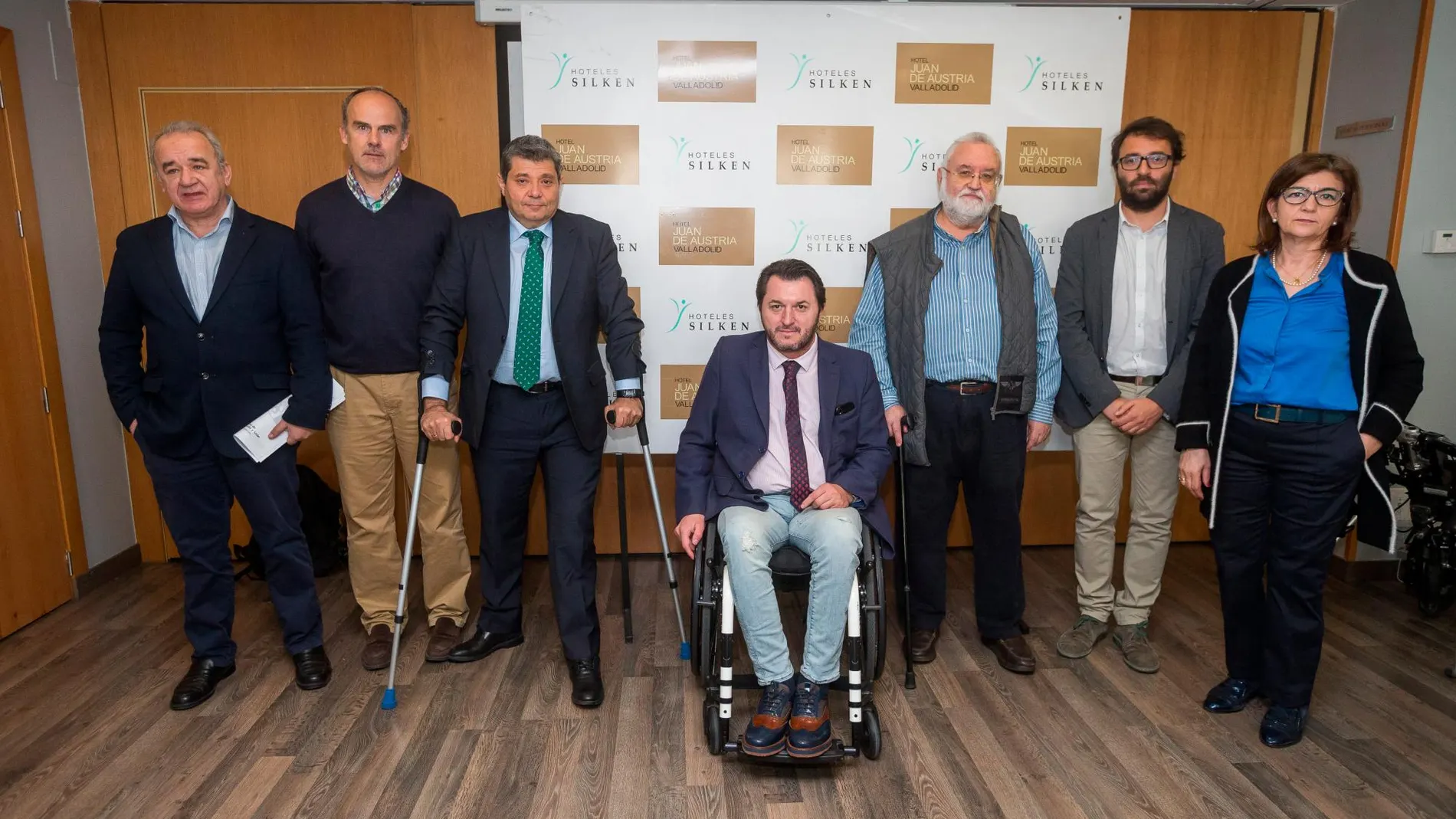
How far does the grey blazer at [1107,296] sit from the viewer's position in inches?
114

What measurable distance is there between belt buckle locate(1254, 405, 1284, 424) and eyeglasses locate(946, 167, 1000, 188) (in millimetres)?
1049

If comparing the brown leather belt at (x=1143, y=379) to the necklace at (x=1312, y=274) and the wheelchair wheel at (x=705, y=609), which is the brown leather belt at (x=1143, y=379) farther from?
the wheelchair wheel at (x=705, y=609)

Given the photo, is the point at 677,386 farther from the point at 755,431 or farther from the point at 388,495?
the point at 388,495

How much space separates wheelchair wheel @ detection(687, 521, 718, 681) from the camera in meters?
2.47

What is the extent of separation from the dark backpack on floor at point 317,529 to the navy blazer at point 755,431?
6.85ft

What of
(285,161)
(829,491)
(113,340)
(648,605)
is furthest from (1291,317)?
(285,161)

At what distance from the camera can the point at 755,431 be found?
8.61 feet

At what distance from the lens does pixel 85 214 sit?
12.1ft

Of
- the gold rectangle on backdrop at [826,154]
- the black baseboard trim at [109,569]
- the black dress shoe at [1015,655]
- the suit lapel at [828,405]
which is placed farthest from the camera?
the black baseboard trim at [109,569]

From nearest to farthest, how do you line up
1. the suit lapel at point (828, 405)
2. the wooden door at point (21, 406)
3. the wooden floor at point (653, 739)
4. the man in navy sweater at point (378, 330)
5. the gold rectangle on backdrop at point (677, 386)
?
the wooden floor at point (653, 739) → the suit lapel at point (828, 405) → the man in navy sweater at point (378, 330) → the wooden door at point (21, 406) → the gold rectangle on backdrop at point (677, 386)

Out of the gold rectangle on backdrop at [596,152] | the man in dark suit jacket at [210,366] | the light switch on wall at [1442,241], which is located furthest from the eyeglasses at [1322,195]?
the man in dark suit jacket at [210,366]

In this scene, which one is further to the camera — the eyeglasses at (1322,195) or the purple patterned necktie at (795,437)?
the purple patterned necktie at (795,437)

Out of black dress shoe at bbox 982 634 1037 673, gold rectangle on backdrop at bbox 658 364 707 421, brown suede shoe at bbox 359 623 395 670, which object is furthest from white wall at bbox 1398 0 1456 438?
brown suede shoe at bbox 359 623 395 670

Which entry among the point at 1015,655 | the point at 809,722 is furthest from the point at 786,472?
the point at 1015,655
